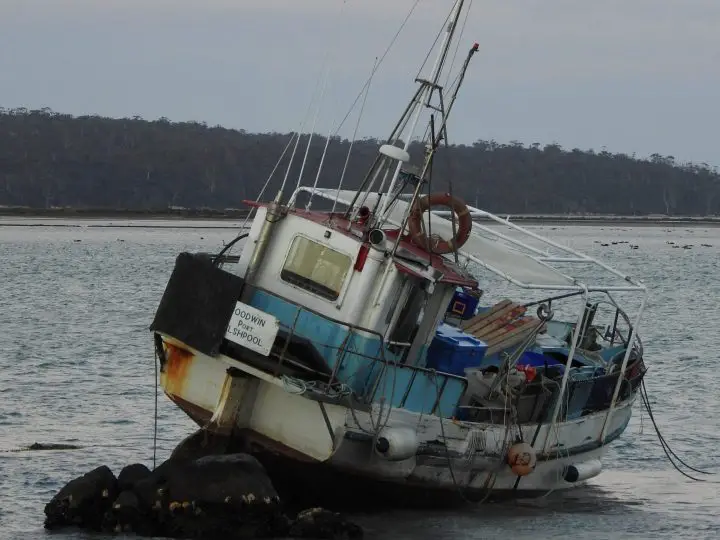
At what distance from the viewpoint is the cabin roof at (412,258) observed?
60.6 ft

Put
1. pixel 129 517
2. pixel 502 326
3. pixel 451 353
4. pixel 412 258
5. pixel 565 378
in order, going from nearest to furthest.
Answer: pixel 129 517
pixel 412 258
pixel 451 353
pixel 565 378
pixel 502 326

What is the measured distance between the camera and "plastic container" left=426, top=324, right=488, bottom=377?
1958cm

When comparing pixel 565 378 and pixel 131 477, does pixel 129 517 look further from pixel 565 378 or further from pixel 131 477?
pixel 565 378

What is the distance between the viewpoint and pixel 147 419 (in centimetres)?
2705

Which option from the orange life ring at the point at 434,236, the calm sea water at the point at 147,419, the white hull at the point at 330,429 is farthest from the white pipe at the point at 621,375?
the orange life ring at the point at 434,236

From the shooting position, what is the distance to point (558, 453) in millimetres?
21062

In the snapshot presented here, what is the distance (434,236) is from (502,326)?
3.13 metres

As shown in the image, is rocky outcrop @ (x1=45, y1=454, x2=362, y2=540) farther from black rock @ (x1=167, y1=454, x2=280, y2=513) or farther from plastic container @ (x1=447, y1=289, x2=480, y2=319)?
plastic container @ (x1=447, y1=289, x2=480, y2=319)

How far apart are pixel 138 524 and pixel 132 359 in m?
19.5

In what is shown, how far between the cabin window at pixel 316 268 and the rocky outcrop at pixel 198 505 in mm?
2490

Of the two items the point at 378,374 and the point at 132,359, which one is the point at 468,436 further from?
the point at 132,359

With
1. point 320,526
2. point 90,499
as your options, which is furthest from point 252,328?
point 90,499

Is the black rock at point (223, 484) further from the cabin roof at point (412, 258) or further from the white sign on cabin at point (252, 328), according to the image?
the cabin roof at point (412, 258)

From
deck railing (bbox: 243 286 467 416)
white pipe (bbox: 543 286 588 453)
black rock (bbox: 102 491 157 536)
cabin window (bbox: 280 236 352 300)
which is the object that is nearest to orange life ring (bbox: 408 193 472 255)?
cabin window (bbox: 280 236 352 300)
